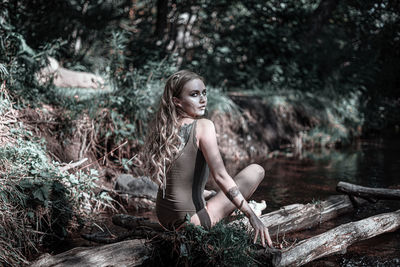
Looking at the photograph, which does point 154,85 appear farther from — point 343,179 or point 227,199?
point 227,199

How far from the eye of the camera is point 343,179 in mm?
5613

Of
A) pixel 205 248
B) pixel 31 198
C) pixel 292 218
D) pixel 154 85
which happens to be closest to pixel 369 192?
pixel 292 218

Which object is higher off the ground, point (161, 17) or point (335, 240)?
point (161, 17)

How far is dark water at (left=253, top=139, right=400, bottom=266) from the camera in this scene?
3047 millimetres

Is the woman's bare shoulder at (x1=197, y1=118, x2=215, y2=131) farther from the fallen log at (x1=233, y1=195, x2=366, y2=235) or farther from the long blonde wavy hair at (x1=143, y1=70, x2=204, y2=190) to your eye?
the fallen log at (x1=233, y1=195, x2=366, y2=235)

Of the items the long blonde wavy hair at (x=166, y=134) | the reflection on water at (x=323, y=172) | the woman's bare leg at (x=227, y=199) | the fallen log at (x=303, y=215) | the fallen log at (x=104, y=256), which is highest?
the long blonde wavy hair at (x=166, y=134)

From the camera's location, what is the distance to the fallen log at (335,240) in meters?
2.53

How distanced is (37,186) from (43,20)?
5644mm

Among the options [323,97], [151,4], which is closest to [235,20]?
[151,4]

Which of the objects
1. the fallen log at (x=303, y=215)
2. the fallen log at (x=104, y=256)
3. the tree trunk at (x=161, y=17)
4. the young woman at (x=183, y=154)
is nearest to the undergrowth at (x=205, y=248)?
the fallen log at (x=104, y=256)

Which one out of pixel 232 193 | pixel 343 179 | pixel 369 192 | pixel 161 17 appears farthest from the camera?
pixel 161 17

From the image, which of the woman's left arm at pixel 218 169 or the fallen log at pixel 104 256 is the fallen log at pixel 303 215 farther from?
the fallen log at pixel 104 256

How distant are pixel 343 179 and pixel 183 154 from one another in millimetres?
3639

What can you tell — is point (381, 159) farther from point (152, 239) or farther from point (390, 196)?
point (152, 239)
